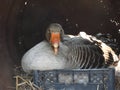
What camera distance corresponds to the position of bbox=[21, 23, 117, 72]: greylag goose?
2.72m

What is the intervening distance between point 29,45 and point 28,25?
182mm

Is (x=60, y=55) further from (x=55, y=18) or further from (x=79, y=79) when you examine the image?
(x=55, y=18)

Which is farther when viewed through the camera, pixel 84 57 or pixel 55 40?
pixel 84 57

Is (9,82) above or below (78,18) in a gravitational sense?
below

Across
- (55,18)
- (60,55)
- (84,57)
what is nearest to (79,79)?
(60,55)

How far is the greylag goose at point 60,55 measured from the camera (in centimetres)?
272

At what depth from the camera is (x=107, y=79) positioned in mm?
2559

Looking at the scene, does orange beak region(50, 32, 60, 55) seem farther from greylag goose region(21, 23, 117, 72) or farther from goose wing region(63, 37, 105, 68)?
goose wing region(63, 37, 105, 68)

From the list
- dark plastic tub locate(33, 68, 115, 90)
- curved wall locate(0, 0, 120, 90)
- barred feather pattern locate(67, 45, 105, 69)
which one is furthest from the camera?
curved wall locate(0, 0, 120, 90)

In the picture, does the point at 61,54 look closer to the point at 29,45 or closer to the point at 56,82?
the point at 56,82

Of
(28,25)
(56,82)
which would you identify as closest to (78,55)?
(56,82)

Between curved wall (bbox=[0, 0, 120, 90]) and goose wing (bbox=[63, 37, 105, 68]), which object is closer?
goose wing (bbox=[63, 37, 105, 68])

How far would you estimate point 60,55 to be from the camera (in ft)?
9.21

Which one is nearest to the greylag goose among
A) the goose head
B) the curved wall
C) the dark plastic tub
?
the goose head
